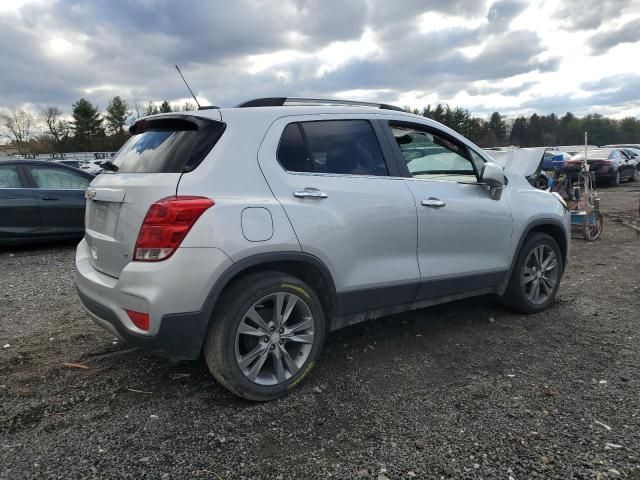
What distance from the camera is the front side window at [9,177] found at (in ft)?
25.1

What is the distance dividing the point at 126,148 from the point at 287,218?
1.37 meters

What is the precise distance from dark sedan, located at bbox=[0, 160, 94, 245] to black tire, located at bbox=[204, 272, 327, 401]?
20.4ft

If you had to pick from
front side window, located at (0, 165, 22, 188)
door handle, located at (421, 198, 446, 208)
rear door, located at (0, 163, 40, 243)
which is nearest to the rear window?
door handle, located at (421, 198, 446, 208)

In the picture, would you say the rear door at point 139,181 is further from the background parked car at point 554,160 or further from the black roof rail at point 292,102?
the background parked car at point 554,160

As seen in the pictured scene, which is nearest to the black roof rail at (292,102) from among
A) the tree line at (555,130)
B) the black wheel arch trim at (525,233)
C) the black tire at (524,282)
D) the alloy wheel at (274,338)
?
the alloy wheel at (274,338)

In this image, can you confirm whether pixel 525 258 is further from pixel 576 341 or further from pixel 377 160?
pixel 377 160

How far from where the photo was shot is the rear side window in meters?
3.20

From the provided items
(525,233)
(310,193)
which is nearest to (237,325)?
(310,193)

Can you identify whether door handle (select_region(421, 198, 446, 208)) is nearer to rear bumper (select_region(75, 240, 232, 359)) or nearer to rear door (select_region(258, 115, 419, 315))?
rear door (select_region(258, 115, 419, 315))

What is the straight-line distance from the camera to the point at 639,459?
97.9 inches

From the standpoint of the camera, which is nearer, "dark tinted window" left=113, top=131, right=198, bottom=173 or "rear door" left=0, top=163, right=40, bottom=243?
"dark tinted window" left=113, top=131, right=198, bottom=173

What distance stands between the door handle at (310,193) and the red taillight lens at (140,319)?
3.65 ft

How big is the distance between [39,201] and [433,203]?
665cm

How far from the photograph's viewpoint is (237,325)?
288 centimetres
